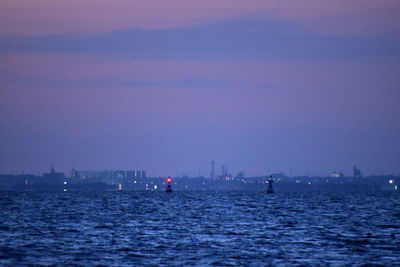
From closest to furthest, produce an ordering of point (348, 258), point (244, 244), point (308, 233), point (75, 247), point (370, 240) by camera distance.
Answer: point (348, 258)
point (75, 247)
point (244, 244)
point (370, 240)
point (308, 233)

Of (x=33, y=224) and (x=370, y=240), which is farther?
(x=33, y=224)

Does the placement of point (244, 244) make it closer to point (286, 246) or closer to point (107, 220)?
point (286, 246)

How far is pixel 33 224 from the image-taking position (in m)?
83.8

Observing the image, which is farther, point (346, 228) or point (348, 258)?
point (346, 228)

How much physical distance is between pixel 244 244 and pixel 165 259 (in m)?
11.9

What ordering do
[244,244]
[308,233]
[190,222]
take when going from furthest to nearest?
[190,222]
[308,233]
[244,244]

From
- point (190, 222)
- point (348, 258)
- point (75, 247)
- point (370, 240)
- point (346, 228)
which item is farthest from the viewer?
point (190, 222)

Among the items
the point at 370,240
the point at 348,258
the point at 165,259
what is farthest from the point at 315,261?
the point at 370,240

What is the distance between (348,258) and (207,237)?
17.0 m

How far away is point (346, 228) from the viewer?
264 feet

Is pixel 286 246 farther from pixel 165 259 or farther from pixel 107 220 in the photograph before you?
pixel 107 220

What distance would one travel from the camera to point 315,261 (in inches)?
1955

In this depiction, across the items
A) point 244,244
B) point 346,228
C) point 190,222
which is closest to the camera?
point 244,244

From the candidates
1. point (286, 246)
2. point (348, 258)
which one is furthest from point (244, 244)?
point (348, 258)
